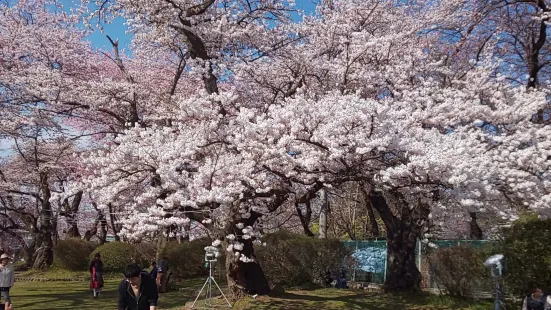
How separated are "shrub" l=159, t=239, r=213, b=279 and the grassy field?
2.15 metres

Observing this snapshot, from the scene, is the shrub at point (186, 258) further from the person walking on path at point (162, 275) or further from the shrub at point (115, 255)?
the shrub at point (115, 255)

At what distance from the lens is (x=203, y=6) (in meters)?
12.0

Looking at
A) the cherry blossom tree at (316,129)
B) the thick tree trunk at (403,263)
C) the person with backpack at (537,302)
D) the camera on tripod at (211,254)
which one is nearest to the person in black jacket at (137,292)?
the cherry blossom tree at (316,129)

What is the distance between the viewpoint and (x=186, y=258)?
Result: 17.9m

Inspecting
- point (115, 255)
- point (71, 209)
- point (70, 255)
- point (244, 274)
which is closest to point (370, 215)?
point (244, 274)

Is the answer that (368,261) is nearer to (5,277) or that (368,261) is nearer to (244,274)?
(244,274)

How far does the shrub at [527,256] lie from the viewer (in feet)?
32.9

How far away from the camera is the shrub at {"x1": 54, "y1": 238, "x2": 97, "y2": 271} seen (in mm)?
23375

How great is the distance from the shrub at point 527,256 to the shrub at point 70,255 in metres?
19.7

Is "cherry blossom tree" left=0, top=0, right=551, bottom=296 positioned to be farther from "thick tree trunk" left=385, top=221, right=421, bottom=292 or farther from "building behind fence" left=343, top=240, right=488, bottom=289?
"building behind fence" left=343, top=240, right=488, bottom=289

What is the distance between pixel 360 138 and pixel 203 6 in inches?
233

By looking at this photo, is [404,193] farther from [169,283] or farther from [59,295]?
[59,295]

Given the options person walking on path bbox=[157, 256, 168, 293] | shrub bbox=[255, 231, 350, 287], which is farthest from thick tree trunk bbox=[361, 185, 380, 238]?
person walking on path bbox=[157, 256, 168, 293]

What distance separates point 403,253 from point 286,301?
12.0ft
